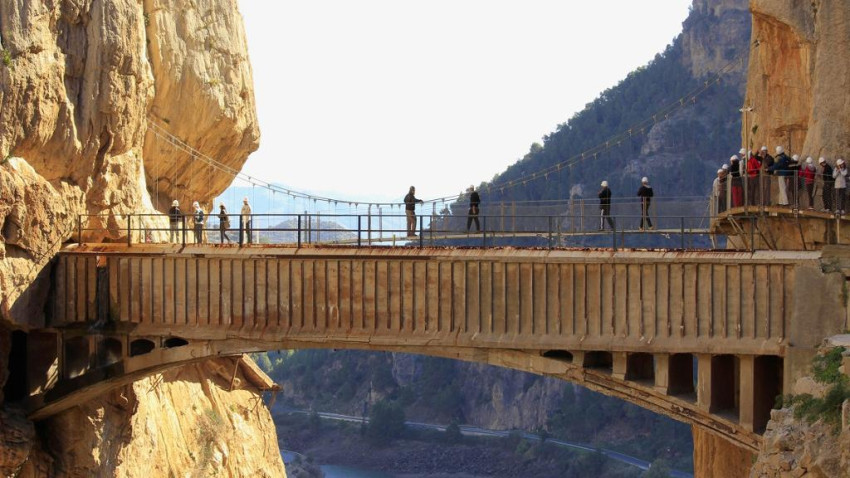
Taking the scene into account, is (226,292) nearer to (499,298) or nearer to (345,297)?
(345,297)

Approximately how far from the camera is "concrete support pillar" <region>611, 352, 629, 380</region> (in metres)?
26.6

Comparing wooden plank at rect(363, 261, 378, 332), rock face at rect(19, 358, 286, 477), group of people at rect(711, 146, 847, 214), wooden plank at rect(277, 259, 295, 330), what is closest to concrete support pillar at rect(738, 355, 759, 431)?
group of people at rect(711, 146, 847, 214)

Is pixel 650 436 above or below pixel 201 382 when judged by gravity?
below

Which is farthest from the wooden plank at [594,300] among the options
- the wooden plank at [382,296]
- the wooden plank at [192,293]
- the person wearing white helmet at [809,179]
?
the wooden plank at [192,293]

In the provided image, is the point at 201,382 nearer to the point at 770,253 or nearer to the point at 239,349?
the point at 239,349

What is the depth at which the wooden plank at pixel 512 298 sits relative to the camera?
90.5 feet

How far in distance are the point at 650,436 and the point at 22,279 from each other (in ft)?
244

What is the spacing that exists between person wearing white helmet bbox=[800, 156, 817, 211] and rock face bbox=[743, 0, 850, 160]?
4.71 feet

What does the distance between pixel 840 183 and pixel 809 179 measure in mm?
676

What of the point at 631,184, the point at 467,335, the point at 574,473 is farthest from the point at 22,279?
the point at 631,184

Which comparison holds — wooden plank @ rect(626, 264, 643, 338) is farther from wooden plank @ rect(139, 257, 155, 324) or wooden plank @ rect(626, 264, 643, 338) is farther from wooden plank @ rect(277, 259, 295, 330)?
wooden plank @ rect(139, 257, 155, 324)

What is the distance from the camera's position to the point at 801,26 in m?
31.6

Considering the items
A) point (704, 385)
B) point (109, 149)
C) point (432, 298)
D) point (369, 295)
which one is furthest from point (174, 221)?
point (704, 385)

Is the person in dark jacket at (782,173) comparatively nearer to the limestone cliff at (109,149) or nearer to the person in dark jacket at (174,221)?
the limestone cliff at (109,149)
